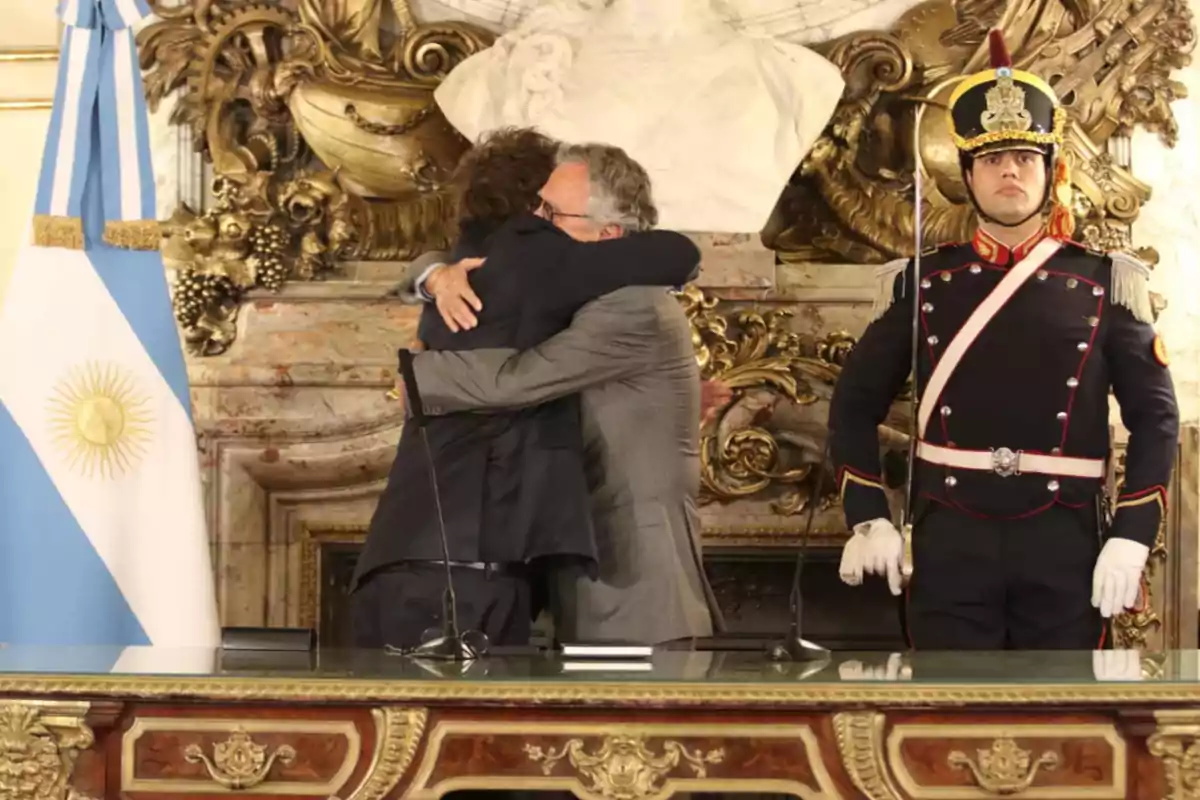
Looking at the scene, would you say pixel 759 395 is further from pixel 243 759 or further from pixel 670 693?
pixel 243 759

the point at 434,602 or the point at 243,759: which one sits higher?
the point at 434,602

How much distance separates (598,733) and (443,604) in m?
0.57

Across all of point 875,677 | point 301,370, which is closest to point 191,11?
point 301,370

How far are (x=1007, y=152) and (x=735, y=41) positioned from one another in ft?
3.39

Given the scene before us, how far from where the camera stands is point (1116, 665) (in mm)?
2131

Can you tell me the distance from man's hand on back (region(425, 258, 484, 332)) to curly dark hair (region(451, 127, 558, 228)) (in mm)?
101

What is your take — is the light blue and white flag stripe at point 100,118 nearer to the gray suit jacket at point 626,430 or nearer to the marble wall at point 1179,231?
the gray suit jacket at point 626,430

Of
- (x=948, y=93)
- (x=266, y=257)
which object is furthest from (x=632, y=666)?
A: (x=948, y=93)

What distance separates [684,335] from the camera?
2.72 meters

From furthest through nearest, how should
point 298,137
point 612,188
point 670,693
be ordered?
point 298,137, point 612,188, point 670,693

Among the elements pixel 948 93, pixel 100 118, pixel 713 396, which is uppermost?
pixel 948 93

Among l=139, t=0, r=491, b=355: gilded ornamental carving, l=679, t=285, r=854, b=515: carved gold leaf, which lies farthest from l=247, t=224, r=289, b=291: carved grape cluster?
l=679, t=285, r=854, b=515: carved gold leaf

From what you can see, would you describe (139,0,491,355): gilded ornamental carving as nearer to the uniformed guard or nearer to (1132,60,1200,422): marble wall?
the uniformed guard

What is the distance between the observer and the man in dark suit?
2.60 meters
